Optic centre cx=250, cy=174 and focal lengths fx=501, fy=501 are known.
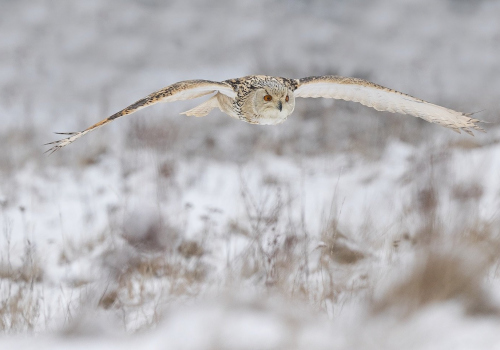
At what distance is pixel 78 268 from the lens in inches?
197

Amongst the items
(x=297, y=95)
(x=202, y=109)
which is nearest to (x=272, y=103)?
(x=297, y=95)

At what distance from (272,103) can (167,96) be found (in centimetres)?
81

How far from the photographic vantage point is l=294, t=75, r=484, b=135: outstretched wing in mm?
3152

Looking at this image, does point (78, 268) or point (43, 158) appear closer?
point (78, 268)

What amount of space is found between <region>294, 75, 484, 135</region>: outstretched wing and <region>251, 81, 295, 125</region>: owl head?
18 cm

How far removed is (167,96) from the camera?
101 inches

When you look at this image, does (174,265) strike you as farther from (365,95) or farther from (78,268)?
(365,95)

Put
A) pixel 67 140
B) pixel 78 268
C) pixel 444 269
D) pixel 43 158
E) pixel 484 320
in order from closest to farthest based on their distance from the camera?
pixel 67 140 → pixel 484 320 → pixel 444 269 → pixel 78 268 → pixel 43 158

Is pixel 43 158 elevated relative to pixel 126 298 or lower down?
elevated

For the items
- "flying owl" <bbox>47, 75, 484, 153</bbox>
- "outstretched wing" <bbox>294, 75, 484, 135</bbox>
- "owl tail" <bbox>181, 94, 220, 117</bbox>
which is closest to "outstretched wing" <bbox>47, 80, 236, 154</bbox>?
"flying owl" <bbox>47, 75, 484, 153</bbox>

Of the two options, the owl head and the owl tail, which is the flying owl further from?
the owl tail

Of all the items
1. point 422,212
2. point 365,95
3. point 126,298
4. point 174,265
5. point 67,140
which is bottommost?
point 126,298

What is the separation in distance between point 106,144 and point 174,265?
13.0 ft

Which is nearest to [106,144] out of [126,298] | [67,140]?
[126,298]
